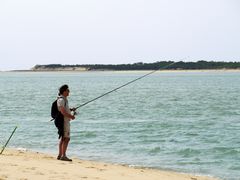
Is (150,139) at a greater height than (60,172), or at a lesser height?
lesser

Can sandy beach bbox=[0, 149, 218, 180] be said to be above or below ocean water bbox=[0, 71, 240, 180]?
above

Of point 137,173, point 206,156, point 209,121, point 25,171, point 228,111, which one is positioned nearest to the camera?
point 25,171

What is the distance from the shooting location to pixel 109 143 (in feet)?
56.8

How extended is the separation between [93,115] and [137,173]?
1730cm

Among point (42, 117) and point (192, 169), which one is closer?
point (192, 169)

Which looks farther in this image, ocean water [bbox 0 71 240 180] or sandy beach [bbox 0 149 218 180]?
ocean water [bbox 0 71 240 180]

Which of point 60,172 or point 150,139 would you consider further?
point 150,139

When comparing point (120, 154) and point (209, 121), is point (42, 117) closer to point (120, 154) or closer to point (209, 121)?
point (209, 121)

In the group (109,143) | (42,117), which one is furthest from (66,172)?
(42,117)

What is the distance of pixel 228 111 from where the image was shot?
99.6 feet

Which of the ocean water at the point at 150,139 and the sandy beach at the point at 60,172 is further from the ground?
the sandy beach at the point at 60,172

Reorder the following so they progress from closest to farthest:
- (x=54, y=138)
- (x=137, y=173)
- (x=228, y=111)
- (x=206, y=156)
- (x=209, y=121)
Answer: (x=137, y=173)
(x=206, y=156)
(x=54, y=138)
(x=209, y=121)
(x=228, y=111)

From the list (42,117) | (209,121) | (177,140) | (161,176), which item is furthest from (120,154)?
(42,117)

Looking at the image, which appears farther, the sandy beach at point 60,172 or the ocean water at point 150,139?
the ocean water at point 150,139
